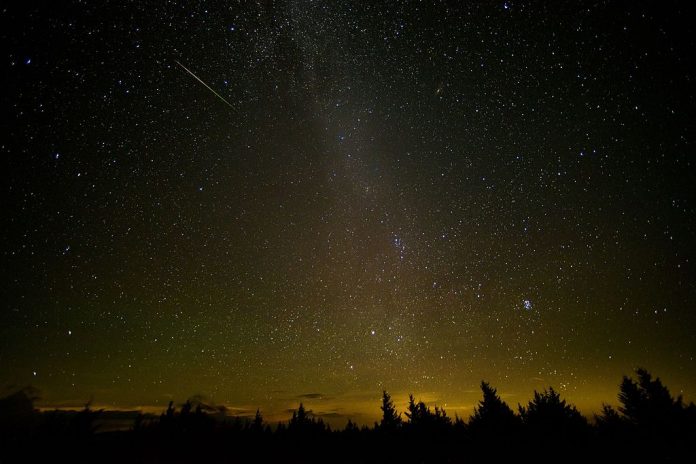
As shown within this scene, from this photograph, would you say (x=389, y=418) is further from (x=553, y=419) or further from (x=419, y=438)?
(x=553, y=419)

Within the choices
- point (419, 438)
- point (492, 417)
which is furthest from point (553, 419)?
point (419, 438)

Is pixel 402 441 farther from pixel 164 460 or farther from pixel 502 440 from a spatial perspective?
pixel 164 460

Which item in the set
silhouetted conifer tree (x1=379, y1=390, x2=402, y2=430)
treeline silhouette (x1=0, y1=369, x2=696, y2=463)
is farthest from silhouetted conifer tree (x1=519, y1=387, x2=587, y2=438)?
silhouetted conifer tree (x1=379, y1=390, x2=402, y2=430)

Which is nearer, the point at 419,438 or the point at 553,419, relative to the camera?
the point at 553,419

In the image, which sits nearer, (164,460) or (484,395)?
(484,395)

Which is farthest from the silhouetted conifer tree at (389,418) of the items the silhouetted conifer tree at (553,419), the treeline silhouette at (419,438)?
the silhouetted conifer tree at (553,419)

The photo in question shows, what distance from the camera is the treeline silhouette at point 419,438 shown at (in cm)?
2223

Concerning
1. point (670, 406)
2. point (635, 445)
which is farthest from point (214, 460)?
point (670, 406)

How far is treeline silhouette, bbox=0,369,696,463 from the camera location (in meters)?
22.2

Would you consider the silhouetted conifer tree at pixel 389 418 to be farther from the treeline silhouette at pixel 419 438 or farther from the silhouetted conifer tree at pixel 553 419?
the silhouetted conifer tree at pixel 553 419

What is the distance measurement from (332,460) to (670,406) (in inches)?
1437

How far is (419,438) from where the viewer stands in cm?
3453

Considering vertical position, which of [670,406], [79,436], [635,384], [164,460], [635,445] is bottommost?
[164,460]

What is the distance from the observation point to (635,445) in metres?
21.7
